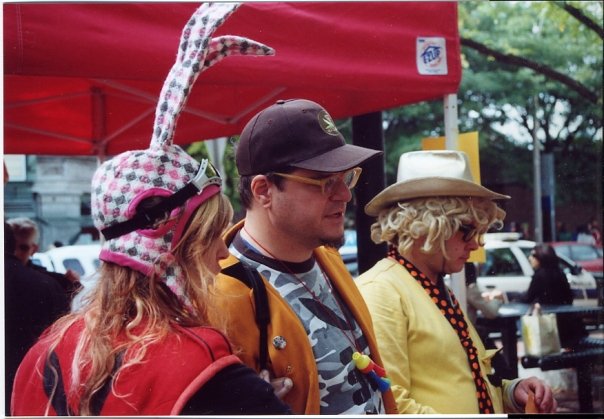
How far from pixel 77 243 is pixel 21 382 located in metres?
4.98

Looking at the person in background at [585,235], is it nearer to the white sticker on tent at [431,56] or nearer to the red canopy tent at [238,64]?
the red canopy tent at [238,64]

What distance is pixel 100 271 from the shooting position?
1754mm

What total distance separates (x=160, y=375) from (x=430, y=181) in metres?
1.41

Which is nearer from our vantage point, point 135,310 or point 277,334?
point 135,310

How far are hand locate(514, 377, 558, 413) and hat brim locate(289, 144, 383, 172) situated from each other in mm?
1074

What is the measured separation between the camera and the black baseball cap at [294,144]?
204 cm

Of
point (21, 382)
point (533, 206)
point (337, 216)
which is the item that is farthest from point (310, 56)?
point (533, 206)

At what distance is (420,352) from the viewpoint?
241 cm

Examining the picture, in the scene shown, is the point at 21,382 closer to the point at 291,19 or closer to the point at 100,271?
the point at 100,271

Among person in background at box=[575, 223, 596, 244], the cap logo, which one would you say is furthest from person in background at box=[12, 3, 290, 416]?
person in background at box=[575, 223, 596, 244]

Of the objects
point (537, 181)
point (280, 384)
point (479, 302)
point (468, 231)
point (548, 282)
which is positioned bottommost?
point (537, 181)

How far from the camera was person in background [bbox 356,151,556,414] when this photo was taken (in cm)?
241

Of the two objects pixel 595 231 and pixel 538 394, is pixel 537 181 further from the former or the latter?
pixel 538 394

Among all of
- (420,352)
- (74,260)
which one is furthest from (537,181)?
(420,352)
